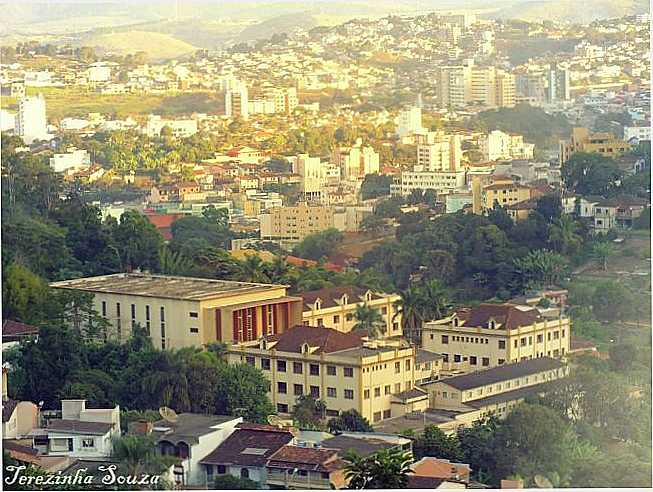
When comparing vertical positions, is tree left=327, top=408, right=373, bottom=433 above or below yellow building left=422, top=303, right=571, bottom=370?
below

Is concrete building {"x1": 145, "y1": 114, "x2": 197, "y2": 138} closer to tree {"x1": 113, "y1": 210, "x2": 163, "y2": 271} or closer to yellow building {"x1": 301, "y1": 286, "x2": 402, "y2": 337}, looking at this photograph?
tree {"x1": 113, "y1": 210, "x2": 163, "y2": 271}

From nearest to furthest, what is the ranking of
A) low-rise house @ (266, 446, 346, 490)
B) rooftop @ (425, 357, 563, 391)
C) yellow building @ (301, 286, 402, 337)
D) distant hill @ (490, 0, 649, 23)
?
low-rise house @ (266, 446, 346, 490)
rooftop @ (425, 357, 563, 391)
yellow building @ (301, 286, 402, 337)
distant hill @ (490, 0, 649, 23)

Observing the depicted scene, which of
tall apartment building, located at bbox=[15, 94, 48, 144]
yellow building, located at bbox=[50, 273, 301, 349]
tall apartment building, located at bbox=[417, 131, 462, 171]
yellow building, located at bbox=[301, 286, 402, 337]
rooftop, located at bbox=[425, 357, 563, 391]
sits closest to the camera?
rooftop, located at bbox=[425, 357, 563, 391]

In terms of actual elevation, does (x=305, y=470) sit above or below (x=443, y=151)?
below

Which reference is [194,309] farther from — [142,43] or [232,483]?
[142,43]

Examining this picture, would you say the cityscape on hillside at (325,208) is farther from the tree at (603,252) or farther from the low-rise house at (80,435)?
the low-rise house at (80,435)

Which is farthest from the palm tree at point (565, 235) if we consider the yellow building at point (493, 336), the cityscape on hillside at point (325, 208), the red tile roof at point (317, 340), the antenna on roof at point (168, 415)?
the antenna on roof at point (168, 415)

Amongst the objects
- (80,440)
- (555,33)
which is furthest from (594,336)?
(80,440)

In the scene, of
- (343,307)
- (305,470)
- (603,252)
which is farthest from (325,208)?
(305,470)

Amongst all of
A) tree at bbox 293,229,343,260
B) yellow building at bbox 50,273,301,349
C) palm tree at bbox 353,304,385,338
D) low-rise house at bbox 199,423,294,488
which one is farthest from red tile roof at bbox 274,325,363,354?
tree at bbox 293,229,343,260
